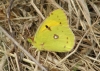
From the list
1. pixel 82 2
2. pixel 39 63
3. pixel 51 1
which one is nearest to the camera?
pixel 39 63

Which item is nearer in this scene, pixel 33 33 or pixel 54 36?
pixel 54 36

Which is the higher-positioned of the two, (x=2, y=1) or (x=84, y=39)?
(x=2, y=1)

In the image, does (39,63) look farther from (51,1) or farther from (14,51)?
(51,1)

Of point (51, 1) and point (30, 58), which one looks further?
point (51, 1)

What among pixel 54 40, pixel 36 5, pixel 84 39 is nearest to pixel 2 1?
pixel 36 5
